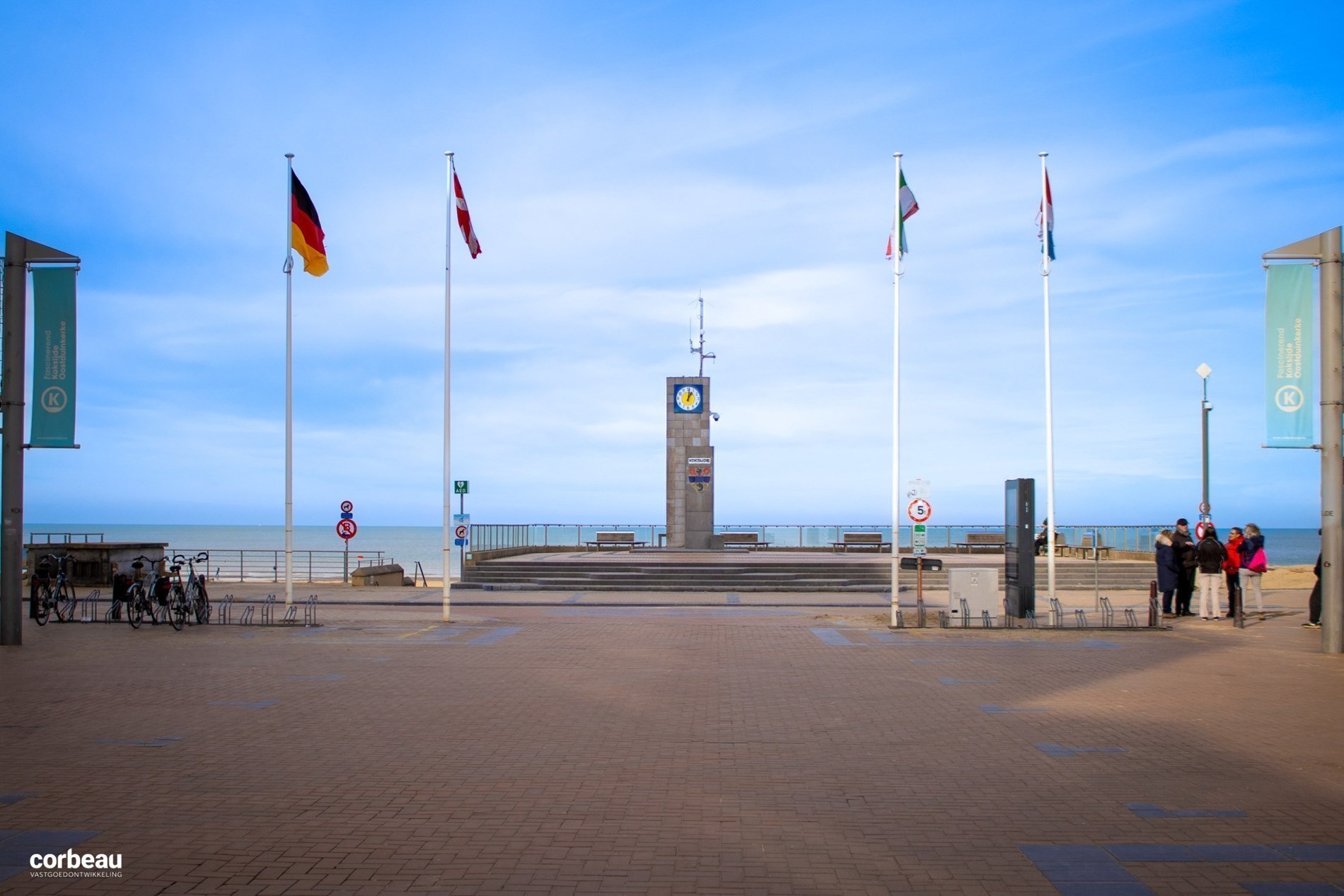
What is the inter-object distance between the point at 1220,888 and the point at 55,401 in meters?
16.2

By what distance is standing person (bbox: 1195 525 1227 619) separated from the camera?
1919 centimetres

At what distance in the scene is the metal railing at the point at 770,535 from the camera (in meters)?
38.2

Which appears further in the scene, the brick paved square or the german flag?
the german flag

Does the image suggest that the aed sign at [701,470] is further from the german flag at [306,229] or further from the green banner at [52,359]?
the green banner at [52,359]

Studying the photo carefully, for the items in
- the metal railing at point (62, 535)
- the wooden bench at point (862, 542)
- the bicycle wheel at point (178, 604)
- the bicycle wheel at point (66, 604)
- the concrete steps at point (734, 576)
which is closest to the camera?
the bicycle wheel at point (178, 604)

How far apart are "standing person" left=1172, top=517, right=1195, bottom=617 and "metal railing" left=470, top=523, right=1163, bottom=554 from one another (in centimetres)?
1493

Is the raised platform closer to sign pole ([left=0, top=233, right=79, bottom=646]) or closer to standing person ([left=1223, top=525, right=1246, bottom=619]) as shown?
standing person ([left=1223, top=525, right=1246, bottom=619])

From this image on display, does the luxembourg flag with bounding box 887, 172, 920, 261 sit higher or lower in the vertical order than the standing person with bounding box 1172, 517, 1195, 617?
higher

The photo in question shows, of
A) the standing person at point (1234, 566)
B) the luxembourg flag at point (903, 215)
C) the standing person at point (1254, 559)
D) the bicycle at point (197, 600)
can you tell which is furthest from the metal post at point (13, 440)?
the standing person at point (1254, 559)

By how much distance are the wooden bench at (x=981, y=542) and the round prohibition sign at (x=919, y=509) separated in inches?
1025

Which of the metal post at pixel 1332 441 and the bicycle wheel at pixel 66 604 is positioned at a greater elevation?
the metal post at pixel 1332 441

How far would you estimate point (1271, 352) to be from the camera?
1528cm

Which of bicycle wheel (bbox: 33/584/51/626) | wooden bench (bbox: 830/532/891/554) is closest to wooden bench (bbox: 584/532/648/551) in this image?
wooden bench (bbox: 830/532/891/554)

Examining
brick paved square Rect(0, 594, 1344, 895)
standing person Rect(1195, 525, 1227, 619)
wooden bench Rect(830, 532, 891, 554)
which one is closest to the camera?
brick paved square Rect(0, 594, 1344, 895)
